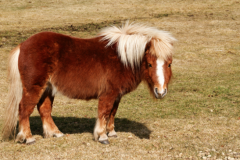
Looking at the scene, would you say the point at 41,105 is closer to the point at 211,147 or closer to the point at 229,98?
the point at 211,147

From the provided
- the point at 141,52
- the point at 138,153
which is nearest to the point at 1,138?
the point at 138,153

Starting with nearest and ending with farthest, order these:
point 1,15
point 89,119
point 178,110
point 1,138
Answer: point 1,138, point 89,119, point 178,110, point 1,15

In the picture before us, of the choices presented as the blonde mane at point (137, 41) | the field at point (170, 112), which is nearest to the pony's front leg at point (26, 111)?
the field at point (170, 112)

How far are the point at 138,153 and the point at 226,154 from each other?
1581 mm

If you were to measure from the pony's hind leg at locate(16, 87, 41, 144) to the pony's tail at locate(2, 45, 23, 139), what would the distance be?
0.72 ft

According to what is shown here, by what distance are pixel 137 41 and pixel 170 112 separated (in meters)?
3.36

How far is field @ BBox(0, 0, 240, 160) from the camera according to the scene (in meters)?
5.20

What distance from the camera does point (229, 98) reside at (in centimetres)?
904

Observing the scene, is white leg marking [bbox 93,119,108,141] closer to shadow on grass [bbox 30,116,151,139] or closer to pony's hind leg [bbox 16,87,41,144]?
shadow on grass [bbox 30,116,151,139]

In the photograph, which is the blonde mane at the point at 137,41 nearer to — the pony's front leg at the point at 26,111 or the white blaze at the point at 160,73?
the white blaze at the point at 160,73

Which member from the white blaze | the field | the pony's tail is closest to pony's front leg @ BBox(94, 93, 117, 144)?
the field

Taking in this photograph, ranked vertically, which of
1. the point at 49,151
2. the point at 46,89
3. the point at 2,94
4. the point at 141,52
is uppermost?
the point at 141,52

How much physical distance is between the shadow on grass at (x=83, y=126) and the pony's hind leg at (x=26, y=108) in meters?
0.85

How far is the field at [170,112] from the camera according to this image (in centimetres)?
520
